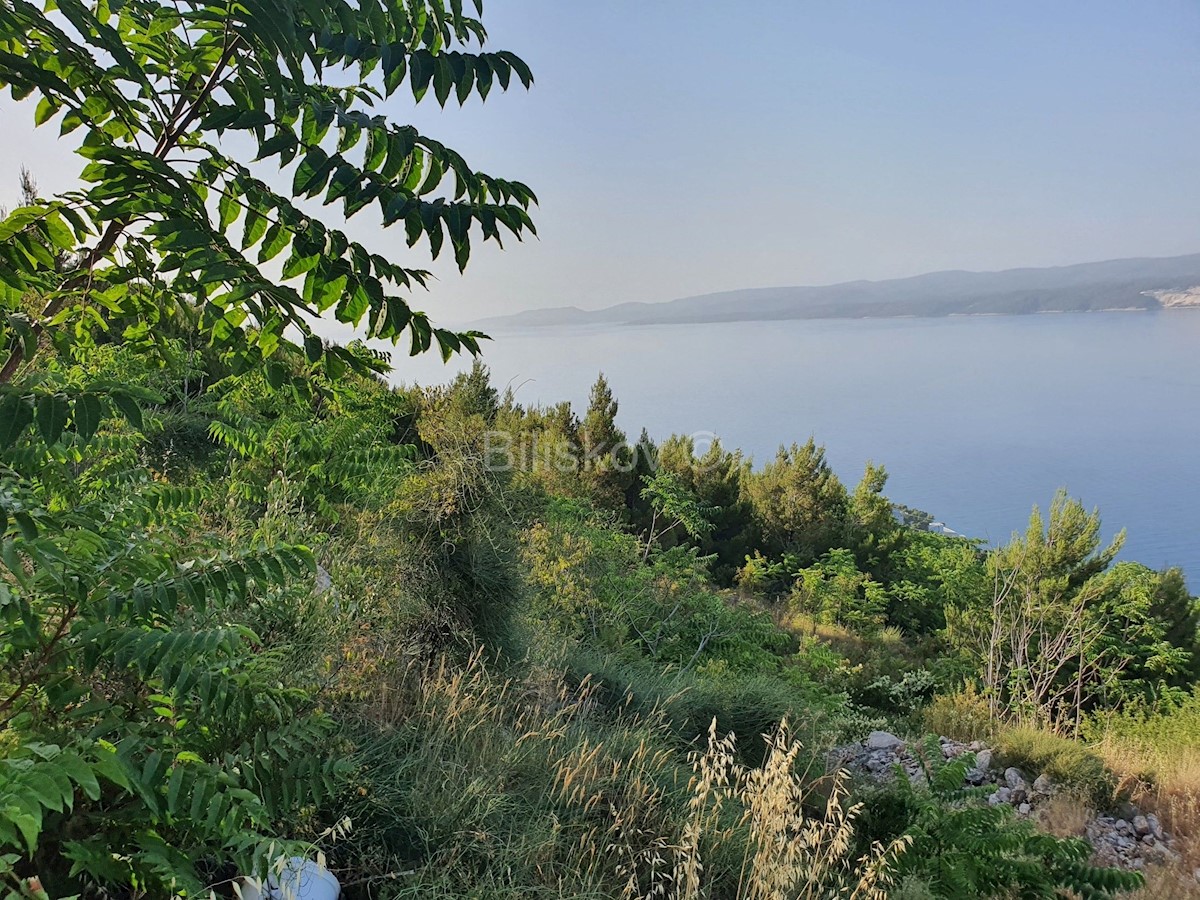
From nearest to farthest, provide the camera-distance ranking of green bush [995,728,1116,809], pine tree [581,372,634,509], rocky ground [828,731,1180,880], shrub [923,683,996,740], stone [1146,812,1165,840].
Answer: rocky ground [828,731,1180,880]
stone [1146,812,1165,840]
green bush [995,728,1116,809]
shrub [923,683,996,740]
pine tree [581,372,634,509]

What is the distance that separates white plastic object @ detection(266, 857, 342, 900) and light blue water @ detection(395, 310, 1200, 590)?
8.31 feet

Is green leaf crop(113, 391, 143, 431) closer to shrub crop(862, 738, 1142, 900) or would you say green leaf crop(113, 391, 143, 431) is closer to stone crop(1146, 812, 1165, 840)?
shrub crop(862, 738, 1142, 900)

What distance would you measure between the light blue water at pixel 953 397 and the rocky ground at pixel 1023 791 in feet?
15.0

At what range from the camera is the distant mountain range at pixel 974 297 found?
48625mm

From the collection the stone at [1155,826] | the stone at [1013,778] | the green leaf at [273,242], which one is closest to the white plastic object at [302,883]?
the green leaf at [273,242]

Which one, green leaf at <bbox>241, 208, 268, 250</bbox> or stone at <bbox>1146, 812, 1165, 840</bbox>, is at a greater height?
green leaf at <bbox>241, 208, 268, 250</bbox>

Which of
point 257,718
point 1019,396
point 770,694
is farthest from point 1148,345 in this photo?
point 257,718

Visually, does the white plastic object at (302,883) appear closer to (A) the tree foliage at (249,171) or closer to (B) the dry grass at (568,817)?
(B) the dry grass at (568,817)

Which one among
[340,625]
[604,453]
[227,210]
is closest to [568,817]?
[340,625]

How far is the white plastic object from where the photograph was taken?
185 centimetres

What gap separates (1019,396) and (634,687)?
50.2 metres

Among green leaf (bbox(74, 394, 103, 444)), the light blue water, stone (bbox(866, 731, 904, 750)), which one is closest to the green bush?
stone (bbox(866, 731, 904, 750))

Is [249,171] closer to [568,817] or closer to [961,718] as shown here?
[568,817]

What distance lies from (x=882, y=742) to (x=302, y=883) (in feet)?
20.7
